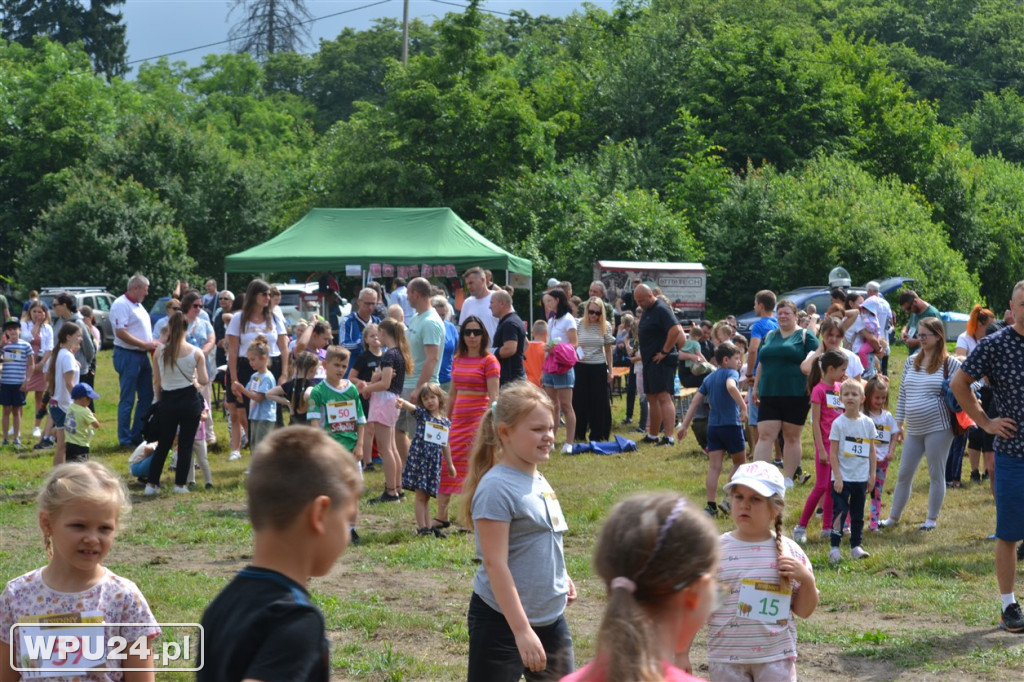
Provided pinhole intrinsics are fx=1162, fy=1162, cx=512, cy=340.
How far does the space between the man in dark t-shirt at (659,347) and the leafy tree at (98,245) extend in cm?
2987

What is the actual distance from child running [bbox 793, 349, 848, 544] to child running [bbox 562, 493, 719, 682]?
300 inches

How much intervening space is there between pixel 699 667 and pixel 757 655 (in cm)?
254

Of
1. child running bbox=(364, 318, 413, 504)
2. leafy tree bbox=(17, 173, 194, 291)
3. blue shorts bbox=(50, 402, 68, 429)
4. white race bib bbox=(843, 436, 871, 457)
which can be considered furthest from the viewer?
leafy tree bbox=(17, 173, 194, 291)

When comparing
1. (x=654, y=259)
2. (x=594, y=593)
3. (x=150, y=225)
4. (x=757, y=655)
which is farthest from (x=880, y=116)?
(x=757, y=655)

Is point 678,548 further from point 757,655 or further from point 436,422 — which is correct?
point 436,422

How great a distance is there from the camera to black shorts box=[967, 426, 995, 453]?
11919 mm

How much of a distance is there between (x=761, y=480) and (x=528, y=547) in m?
0.92

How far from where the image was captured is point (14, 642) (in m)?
3.40

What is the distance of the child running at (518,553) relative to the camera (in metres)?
4.12

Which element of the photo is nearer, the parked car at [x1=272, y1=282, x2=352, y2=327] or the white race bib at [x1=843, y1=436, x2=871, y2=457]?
the white race bib at [x1=843, y1=436, x2=871, y2=457]

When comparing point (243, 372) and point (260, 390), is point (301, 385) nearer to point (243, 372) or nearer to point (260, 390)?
point (260, 390)

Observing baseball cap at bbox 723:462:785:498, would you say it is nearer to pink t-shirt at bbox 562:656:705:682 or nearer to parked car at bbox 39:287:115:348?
pink t-shirt at bbox 562:656:705:682

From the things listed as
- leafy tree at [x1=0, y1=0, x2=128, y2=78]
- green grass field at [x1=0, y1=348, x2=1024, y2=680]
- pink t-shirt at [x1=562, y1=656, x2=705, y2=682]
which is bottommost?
green grass field at [x1=0, y1=348, x2=1024, y2=680]

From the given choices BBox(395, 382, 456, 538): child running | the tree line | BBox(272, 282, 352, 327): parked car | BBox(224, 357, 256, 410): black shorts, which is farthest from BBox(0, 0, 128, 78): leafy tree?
BBox(395, 382, 456, 538): child running
